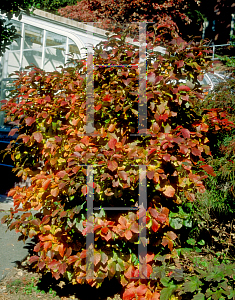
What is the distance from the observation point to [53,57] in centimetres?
602

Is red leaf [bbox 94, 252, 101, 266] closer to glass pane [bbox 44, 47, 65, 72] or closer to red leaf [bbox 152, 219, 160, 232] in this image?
red leaf [bbox 152, 219, 160, 232]

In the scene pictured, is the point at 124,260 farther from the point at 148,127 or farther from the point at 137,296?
the point at 148,127

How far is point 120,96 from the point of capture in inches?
79.8

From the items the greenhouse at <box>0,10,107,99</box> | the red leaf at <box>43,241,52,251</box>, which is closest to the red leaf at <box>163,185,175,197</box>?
the red leaf at <box>43,241,52,251</box>

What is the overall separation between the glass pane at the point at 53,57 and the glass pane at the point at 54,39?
0.11m

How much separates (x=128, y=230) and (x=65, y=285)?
1229mm

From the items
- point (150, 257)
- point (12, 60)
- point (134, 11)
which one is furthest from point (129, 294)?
point (134, 11)

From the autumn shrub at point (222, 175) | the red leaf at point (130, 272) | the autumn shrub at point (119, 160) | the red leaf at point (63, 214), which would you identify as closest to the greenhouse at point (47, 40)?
the autumn shrub at point (119, 160)

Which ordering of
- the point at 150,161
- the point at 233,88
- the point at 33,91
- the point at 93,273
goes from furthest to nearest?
1. the point at 233,88
2. the point at 33,91
3. the point at 93,273
4. the point at 150,161

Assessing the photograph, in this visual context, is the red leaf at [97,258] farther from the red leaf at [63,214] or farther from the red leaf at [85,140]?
the red leaf at [85,140]

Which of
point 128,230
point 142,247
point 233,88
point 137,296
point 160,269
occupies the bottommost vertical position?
point 137,296

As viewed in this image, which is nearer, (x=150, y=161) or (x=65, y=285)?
(x=150, y=161)

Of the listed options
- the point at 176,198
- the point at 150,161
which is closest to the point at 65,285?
the point at 176,198

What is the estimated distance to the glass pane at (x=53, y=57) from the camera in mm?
5875
